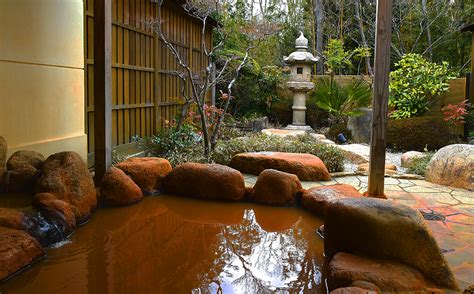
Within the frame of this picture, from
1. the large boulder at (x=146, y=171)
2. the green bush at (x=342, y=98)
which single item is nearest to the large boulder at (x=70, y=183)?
the large boulder at (x=146, y=171)

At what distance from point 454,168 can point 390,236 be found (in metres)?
3.17

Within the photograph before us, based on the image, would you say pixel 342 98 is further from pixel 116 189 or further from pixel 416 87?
pixel 116 189

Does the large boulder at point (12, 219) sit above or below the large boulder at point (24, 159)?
below

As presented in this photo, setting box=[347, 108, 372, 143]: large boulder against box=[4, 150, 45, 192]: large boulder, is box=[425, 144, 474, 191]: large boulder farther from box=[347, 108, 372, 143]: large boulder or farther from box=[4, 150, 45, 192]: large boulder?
box=[4, 150, 45, 192]: large boulder

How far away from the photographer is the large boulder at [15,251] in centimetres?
304

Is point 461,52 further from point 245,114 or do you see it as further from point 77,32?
point 77,32

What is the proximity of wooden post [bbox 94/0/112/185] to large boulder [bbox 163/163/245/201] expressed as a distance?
0.83 metres

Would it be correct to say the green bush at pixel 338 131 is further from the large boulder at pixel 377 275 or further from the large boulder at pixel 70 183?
the large boulder at pixel 377 275

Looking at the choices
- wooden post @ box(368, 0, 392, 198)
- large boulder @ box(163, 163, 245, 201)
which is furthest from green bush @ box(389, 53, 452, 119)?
large boulder @ box(163, 163, 245, 201)

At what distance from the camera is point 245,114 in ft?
43.8

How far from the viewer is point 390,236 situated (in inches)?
120

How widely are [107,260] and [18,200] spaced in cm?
169

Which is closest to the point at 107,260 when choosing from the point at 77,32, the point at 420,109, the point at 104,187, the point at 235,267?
the point at 235,267

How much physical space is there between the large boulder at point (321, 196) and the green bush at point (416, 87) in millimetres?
6169
